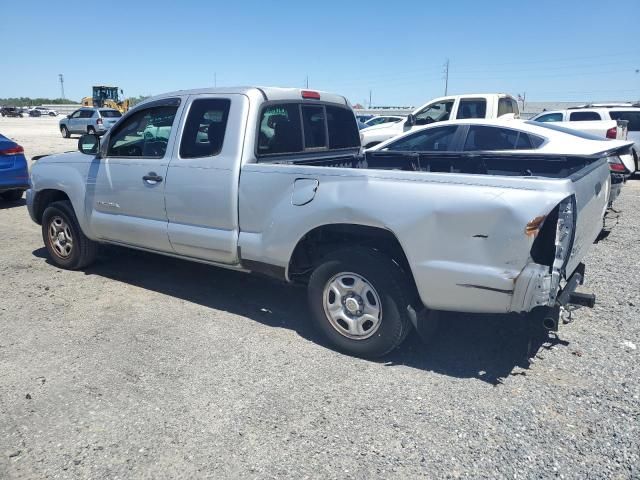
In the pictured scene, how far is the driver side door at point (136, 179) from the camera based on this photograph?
4.73 m

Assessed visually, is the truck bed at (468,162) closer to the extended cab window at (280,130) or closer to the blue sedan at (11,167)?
the extended cab window at (280,130)

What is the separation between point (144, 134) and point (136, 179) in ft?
1.57

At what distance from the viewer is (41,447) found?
9.25 feet

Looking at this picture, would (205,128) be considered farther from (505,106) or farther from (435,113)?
(505,106)

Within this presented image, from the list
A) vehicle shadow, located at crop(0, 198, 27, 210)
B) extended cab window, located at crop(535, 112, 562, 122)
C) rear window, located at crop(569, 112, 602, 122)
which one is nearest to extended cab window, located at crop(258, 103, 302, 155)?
vehicle shadow, located at crop(0, 198, 27, 210)

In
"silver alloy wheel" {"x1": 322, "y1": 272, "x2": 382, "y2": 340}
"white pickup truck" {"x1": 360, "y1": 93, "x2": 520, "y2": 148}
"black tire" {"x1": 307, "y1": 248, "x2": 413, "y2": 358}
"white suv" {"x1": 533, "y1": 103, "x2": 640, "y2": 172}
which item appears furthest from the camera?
"white suv" {"x1": 533, "y1": 103, "x2": 640, "y2": 172}

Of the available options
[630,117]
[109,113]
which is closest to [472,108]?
[630,117]

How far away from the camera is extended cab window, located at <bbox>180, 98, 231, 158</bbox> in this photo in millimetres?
4363

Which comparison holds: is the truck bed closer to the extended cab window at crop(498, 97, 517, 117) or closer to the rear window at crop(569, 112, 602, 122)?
the extended cab window at crop(498, 97, 517, 117)

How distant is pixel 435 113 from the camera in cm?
1314

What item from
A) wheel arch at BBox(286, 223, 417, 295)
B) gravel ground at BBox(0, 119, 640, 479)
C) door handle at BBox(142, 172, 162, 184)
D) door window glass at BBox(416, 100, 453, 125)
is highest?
door window glass at BBox(416, 100, 453, 125)

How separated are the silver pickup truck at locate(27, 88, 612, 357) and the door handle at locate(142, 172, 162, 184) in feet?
0.05

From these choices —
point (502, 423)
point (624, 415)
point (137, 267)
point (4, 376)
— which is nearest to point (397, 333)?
point (502, 423)

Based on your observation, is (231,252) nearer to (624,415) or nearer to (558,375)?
(558,375)
